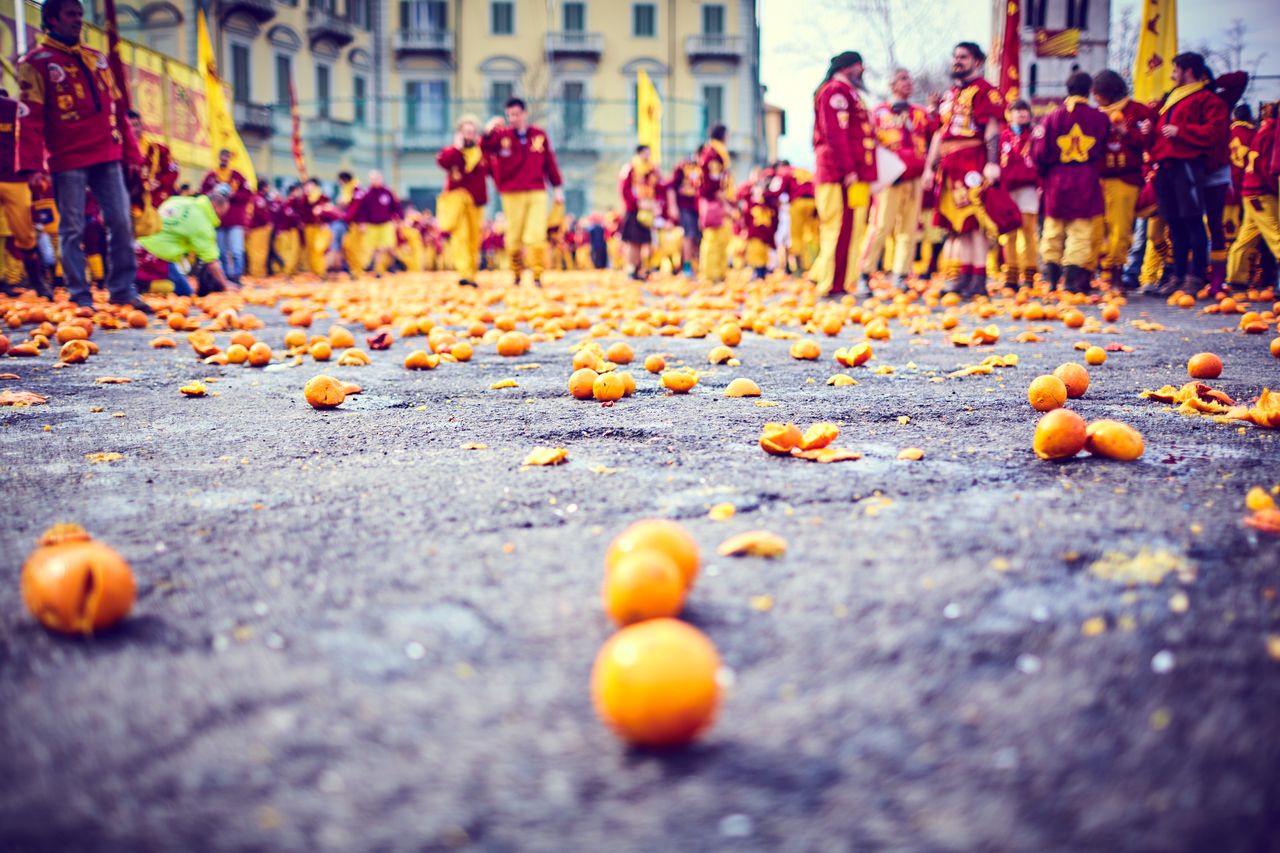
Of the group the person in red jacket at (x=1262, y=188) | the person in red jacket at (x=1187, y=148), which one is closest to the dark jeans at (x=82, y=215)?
the person in red jacket at (x=1187, y=148)

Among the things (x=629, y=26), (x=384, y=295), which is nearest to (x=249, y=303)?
(x=384, y=295)

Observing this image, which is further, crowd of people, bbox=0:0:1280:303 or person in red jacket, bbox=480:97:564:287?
person in red jacket, bbox=480:97:564:287

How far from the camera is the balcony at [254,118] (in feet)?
116

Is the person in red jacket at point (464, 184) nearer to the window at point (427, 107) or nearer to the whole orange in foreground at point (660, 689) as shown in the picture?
the whole orange in foreground at point (660, 689)

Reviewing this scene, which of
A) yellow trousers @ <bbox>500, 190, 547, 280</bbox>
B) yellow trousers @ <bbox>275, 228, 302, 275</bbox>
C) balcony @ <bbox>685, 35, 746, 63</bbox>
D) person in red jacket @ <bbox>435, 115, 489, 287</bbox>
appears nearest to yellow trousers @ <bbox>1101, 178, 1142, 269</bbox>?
yellow trousers @ <bbox>500, 190, 547, 280</bbox>

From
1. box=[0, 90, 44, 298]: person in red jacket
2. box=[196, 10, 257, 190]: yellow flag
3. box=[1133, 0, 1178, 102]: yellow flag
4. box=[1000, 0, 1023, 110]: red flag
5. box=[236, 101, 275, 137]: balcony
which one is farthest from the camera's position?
box=[236, 101, 275, 137]: balcony

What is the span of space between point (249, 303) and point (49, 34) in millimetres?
3530

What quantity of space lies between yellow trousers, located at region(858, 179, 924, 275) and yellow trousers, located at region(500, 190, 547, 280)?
4.33 meters

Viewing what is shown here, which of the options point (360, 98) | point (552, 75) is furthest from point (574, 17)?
point (360, 98)

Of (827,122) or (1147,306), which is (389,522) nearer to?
(827,122)

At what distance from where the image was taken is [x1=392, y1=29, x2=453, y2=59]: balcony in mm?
42531

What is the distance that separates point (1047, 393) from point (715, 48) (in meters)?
44.7

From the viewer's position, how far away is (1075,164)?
29.2ft

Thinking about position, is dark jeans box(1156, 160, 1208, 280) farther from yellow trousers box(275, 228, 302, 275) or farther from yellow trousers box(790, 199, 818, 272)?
yellow trousers box(275, 228, 302, 275)
